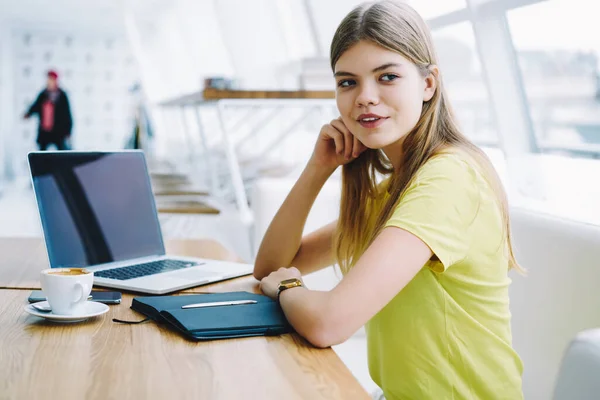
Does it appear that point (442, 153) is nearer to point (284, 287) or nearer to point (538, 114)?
point (284, 287)

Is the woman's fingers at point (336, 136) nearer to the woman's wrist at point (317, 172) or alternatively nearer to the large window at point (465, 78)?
the woman's wrist at point (317, 172)

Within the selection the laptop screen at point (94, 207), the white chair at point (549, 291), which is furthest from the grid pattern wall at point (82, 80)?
the white chair at point (549, 291)

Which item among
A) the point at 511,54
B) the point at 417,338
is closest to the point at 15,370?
the point at 417,338

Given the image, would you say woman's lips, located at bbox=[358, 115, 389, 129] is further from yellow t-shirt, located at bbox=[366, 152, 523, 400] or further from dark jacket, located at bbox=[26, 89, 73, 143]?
dark jacket, located at bbox=[26, 89, 73, 143]

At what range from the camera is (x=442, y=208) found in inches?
39.8

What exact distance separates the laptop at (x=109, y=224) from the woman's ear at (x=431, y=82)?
52cm

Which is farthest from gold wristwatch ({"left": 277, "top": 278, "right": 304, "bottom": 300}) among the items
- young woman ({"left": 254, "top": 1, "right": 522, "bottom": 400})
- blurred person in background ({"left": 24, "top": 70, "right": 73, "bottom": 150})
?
blurred person in background ({"left": 24, "top": 70, "right": 73, "bottom": 150})

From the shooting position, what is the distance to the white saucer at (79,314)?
0.95 meters

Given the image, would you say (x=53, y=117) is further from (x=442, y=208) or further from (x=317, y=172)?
(x=442, y=208)

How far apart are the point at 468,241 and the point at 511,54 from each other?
169 cm

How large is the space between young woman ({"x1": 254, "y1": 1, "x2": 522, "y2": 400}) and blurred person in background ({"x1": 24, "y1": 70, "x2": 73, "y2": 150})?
8.47 m

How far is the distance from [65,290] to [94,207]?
45 centimetres

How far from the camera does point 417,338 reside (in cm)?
109

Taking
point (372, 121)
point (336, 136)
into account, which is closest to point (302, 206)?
point (336, 136)
